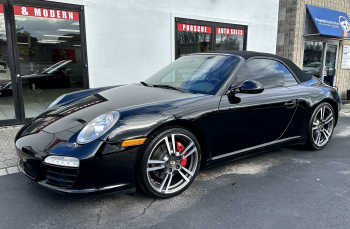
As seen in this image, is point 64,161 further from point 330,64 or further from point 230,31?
point 330,64

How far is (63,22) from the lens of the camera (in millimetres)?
5992

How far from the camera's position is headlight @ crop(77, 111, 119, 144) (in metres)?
2.31

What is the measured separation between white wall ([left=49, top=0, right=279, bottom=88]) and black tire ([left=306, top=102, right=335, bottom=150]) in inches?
170

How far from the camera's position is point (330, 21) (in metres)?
10.7

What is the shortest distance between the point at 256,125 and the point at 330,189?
1.01 m

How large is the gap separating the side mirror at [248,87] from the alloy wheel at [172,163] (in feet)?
2.62

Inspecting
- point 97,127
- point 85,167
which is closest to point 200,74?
point 97,127

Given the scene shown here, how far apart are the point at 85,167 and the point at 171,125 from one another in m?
0.85

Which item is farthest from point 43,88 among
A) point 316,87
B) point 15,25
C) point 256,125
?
point 316,87

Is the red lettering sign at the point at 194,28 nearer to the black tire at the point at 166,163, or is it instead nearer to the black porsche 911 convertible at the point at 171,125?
the black porsche 911 convertible at the point at 171,125

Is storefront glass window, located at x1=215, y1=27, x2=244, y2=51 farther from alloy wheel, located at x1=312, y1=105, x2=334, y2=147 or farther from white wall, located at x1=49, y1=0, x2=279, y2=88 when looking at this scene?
alloy wheel, located at x1=312, y1=105, x2=334, y2=147

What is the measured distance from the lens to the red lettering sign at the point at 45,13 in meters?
5.49

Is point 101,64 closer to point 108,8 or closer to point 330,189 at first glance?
point 108,8

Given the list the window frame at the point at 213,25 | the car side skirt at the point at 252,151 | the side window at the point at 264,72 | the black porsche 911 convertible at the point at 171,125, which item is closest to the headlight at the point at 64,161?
A: the black porsche 911 convertible at the point at 171,125
